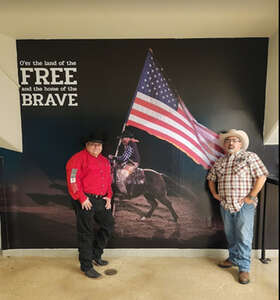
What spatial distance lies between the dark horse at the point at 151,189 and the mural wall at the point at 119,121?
4 cm

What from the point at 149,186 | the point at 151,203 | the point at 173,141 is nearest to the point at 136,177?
the point at 149,186

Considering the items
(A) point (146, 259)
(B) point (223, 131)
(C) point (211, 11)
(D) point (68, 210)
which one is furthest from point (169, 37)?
(A) point (146, 259)

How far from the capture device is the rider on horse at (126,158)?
2.63 m

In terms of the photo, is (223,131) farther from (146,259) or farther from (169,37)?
(146,259)

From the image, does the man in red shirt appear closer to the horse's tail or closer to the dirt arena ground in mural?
the dirt arena ground in mural

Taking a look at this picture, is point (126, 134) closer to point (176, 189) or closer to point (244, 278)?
point (176, 189)

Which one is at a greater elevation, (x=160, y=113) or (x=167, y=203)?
(x=160, y=113)

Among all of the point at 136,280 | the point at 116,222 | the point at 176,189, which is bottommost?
the point at 136,280

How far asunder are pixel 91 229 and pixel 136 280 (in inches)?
27.6

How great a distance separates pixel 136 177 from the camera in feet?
8.80

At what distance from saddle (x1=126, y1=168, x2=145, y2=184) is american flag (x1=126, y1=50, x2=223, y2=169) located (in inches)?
18.5

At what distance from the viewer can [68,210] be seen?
9.00 feet

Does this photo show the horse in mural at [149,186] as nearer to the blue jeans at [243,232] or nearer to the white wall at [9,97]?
the blue jeans at [243,232]

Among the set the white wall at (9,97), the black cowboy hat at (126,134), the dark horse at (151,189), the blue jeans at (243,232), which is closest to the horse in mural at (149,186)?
the dark horse at (151,189)
